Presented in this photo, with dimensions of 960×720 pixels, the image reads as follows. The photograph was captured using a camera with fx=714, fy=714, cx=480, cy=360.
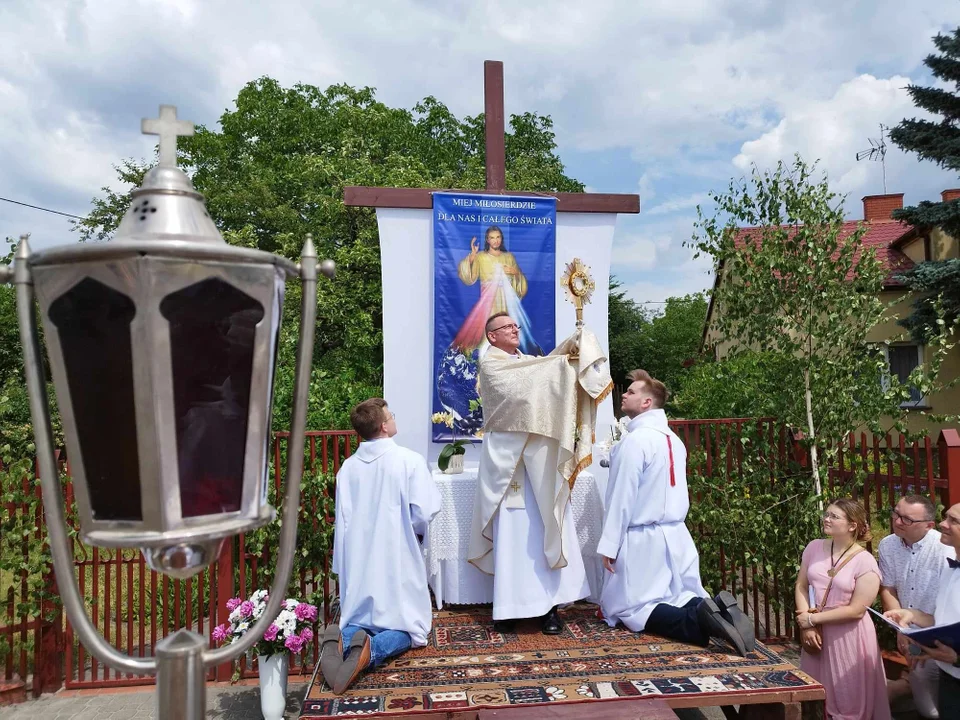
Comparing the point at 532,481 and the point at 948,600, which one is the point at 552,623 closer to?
the point at 532,481

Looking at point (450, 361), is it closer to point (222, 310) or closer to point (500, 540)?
point (500, 540)

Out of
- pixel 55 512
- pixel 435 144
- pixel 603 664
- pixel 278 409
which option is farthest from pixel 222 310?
pixel 435 144

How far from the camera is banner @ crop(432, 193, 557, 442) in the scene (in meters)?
5.94

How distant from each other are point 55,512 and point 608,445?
16.6ft

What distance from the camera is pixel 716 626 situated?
4215 mm

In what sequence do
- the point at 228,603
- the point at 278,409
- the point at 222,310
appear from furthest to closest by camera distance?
1. the point at 278,409
2. the point at 228,603
3. the point at 222,310

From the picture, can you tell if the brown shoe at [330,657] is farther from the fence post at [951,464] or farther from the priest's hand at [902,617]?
the fence post at [951,464]

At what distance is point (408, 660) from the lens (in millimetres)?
4266

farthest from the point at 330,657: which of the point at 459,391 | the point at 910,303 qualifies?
the point at 910,303

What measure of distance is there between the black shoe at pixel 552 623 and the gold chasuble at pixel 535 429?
33cm

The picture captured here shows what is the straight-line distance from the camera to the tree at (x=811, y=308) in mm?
5512

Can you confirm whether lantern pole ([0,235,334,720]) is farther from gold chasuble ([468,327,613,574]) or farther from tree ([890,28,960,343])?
tree ([890,28,960,343])

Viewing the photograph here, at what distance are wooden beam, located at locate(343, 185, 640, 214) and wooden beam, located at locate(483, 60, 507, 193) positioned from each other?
0.42ft

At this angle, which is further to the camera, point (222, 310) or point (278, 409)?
point (278, 409)
